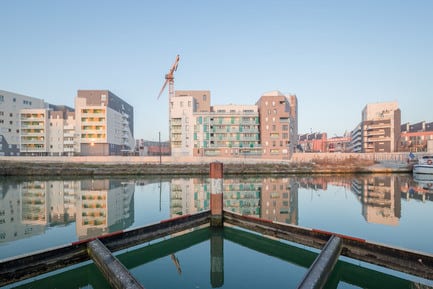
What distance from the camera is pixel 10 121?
272 feet

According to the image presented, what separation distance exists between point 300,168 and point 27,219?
54.6 meters

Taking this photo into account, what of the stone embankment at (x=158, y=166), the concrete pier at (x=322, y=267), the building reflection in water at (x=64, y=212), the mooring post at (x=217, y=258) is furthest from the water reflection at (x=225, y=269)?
the stone embankment at (x=158, y=166)

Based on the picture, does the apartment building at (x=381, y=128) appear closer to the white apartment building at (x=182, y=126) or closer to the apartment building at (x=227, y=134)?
the apartment building at (x=227, y=134)

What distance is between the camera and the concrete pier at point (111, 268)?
693 centimetres

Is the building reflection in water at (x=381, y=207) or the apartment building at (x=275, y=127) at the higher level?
the apartment building at (x=275, y=127)

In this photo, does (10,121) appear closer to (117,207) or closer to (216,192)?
(117,207)

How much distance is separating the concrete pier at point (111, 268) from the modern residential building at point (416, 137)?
124 meters

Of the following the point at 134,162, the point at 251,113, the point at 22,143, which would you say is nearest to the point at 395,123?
the point at 251,113

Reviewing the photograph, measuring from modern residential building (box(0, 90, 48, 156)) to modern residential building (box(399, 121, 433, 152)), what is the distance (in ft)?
536

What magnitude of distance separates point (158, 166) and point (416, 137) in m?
119

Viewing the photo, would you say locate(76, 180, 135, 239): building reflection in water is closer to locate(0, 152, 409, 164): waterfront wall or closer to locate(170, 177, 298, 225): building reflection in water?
locate(170, 177, 298, 225): building reflection in water

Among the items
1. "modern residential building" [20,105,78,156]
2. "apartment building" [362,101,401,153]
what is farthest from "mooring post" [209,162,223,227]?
"apartment building" [362,101,401,153]

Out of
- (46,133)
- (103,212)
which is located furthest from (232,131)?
(46,133)

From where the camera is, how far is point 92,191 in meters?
32.4
